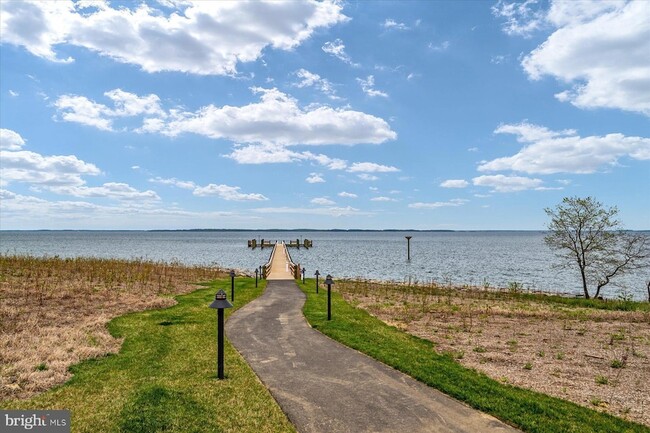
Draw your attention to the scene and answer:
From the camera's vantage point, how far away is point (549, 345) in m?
13.4

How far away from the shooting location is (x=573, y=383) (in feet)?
31.1

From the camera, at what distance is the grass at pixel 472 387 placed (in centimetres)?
696

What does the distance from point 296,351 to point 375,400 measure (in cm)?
380

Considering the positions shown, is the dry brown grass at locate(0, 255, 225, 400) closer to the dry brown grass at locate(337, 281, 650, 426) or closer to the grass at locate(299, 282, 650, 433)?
the grass at locate(299, 282, 650, 433)

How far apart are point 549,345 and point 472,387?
6.62 meters

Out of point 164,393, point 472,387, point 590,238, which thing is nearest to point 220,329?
point 164,393

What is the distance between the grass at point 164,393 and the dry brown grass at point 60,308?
628 mm

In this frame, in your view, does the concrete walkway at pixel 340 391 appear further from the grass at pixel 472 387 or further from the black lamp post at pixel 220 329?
the black lamp post at pixel 220 329

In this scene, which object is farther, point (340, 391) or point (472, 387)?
point (472, 387)

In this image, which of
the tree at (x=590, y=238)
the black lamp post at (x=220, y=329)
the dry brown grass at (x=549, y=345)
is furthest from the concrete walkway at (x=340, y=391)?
the tree at (x=590, y=238)

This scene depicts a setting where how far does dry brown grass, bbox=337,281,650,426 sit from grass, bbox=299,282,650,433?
652mm

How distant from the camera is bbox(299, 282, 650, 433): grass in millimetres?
6965

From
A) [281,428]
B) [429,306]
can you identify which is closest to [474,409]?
[281,428]

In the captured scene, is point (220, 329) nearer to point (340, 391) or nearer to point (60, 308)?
point (340, 391)
